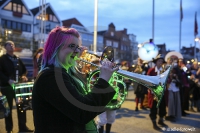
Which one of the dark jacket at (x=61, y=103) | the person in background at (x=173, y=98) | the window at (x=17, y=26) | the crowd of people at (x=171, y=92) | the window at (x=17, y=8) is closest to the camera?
the dark jacket at (x=61, y=103)

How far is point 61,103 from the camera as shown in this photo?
4.18 feet

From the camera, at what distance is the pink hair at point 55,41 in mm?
1461

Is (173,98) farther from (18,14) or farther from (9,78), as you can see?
(18,14)

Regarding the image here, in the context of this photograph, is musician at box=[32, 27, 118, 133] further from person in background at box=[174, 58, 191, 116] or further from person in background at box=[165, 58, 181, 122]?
person in background at box=[174, 58, 191, 116]

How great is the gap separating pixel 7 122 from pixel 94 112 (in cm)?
356

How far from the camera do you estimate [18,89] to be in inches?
165

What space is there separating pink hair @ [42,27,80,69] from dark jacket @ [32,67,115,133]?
12cm

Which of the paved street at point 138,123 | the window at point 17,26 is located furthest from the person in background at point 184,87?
the window at point 17,26

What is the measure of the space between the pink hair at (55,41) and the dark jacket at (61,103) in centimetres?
12

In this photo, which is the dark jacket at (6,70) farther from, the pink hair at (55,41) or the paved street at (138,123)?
the pink hair at (55,41)

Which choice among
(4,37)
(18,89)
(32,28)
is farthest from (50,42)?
(32,28)

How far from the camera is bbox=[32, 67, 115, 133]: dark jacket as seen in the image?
50.4 inches

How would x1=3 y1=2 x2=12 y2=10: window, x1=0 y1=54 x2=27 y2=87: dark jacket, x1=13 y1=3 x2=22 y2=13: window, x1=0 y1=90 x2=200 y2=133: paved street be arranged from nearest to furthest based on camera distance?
x1=0 y1=54 x2=27 y2=87: dark jacket, x1=0 y1=90 x2=200 y2=133: paved street, x1=3 y1=2 x2=12 y2=10: window, x1=13 y1=3 x2=22 y2=13: window

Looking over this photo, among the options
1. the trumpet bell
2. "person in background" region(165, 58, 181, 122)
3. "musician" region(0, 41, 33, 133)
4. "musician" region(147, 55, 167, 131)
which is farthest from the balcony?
the trumpet bell
